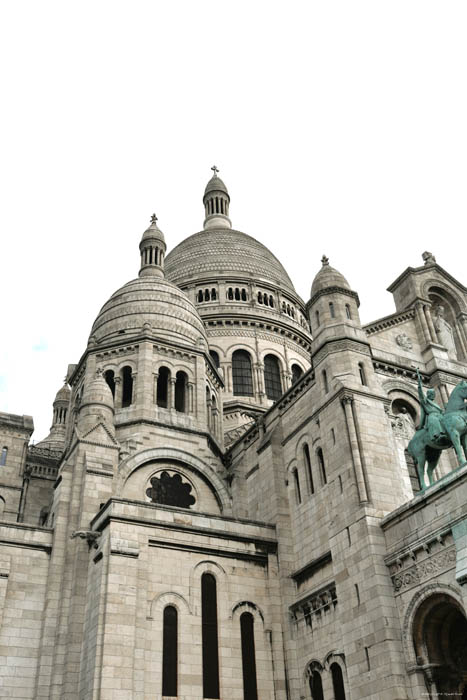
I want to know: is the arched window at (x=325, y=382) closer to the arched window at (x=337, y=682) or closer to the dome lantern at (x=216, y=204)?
the arched window at (x=337, y=682)

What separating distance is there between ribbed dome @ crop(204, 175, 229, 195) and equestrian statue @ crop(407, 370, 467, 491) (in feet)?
170

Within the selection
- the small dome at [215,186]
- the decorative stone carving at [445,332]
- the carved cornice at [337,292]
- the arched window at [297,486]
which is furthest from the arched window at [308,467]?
the small dome at [215,186]

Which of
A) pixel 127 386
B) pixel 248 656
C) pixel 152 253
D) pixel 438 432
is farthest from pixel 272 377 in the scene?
pixel 438 432

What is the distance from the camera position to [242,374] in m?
49.9

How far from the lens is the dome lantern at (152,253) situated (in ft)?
150

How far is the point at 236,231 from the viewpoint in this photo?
207ft

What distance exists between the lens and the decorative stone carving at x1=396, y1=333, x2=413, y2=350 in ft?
100

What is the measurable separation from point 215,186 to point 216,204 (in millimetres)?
2429

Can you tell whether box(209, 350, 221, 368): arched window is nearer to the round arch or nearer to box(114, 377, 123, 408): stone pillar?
box(114, 377, 123, 408): stone pillar

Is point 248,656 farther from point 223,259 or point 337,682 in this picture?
point 223,259

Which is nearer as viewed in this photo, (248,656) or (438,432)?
(438,432)

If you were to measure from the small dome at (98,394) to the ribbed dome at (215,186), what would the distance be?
139 feet

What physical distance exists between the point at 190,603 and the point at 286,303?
113 ft

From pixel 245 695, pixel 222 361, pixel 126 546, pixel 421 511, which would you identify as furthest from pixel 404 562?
pixel 222 361
